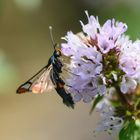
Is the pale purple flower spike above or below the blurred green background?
below

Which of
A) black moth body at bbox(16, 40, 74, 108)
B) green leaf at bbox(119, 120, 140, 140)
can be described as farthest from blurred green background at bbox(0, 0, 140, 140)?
green leaf at bbox(119, 120, 140, 140)

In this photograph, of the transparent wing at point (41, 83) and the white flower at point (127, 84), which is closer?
the white flower at point (127, 84)

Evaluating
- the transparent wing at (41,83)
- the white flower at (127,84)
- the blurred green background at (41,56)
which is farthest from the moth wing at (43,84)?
the blurred green background at (41,56)

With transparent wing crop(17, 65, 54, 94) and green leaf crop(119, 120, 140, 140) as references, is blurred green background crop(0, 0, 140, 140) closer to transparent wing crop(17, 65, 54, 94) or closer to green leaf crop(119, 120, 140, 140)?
transparent wing crop(17, 65, 54, 94)

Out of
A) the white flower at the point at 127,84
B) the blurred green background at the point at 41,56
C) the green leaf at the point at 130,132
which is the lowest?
the green leaf at the point at 130,132

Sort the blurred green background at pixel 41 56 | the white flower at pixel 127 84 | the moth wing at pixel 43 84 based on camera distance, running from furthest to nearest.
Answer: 1. the blurred green background at pixel 41 56
2. the moth wing at pixel 43 84
3. the white flower at pixel 127 84

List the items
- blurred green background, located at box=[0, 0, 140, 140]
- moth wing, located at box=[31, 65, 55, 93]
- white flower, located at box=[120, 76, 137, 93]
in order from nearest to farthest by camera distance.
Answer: white flower, located at box=[120, 76, 137, 93] < moth wing, located at box=[31, 65, 55, 93] < blurred green background, located at box=[0, 0, 140, 140]

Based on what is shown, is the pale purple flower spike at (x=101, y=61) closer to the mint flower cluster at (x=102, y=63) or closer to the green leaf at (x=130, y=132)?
the mint flower cluster at (x=102, y=63)
